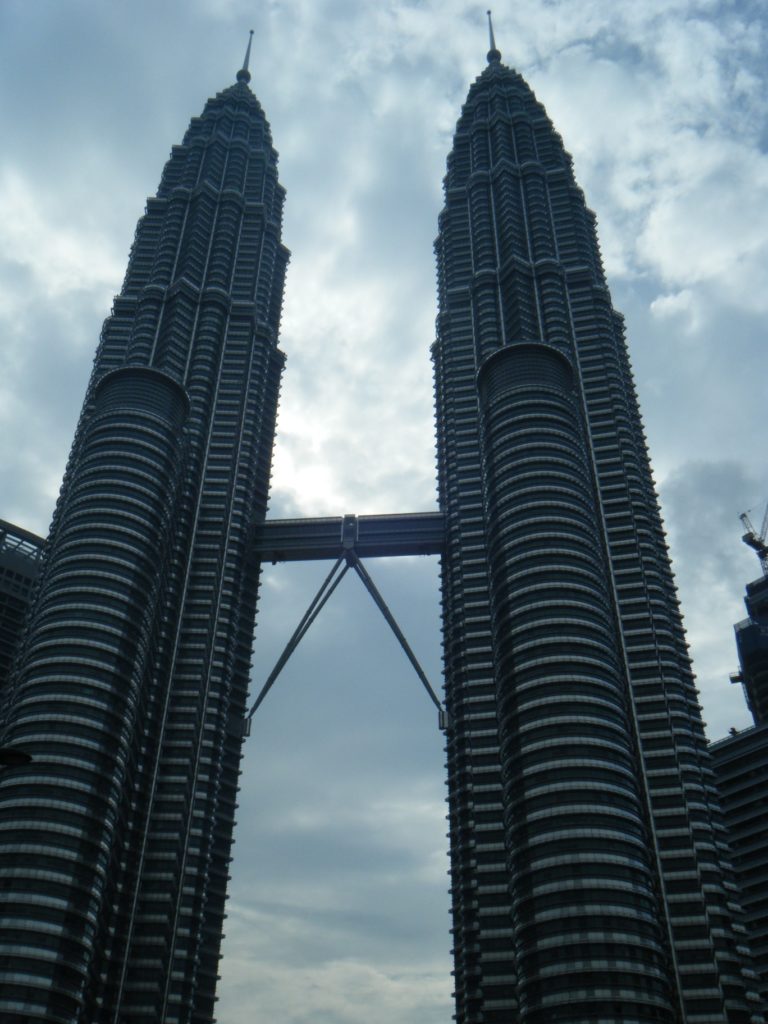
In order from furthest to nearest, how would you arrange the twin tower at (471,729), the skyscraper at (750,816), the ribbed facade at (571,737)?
1. the skyscraper at (750,816)
2. the twin tower at (471,729)
3. the ribbed facade at (571,737)

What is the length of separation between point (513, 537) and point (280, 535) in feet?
179

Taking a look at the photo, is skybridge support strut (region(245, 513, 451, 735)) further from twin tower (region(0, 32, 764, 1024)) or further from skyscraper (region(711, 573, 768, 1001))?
skyscraper (region(711, 573, 768, 1001))

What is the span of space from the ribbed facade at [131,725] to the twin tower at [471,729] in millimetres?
365

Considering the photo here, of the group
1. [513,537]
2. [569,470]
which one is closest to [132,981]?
[513,537]

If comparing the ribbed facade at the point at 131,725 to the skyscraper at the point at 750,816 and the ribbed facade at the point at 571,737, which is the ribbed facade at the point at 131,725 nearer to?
the ribbed facade at the point at 571,737

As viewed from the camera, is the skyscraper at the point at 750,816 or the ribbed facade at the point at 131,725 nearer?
the ribbed facade at the point at 131,725

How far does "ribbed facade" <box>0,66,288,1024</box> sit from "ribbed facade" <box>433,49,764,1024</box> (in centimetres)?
3719

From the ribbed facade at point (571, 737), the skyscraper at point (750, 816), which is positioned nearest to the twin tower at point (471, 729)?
the ribbed facade at point (571, 737)

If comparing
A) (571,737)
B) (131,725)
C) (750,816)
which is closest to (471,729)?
(571,737)

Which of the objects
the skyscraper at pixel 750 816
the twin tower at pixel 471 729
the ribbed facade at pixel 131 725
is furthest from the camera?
the skyscraper at pixel 750 816

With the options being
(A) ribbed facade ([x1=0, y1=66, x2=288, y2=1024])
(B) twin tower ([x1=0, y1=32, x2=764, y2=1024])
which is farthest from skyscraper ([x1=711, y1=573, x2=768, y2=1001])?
(A) ribbed facade ([x1=0, y1=66, x2=288, y2=1024])

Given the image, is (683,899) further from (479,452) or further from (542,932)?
(479,452)

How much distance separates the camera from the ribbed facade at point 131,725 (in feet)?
380

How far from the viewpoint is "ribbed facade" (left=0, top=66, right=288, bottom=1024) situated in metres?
116
